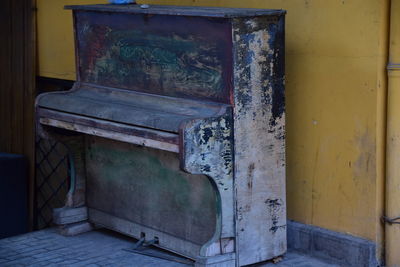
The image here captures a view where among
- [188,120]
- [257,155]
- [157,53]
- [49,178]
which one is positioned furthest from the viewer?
[49,178]

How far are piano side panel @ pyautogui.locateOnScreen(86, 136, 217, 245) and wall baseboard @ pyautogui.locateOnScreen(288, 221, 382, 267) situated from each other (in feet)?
2.09

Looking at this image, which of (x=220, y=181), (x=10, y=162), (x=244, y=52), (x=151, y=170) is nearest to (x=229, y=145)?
(x=220, y=181)

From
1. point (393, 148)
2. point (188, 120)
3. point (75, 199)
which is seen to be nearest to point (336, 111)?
point (393, 148)

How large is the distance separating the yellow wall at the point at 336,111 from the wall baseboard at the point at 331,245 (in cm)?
5

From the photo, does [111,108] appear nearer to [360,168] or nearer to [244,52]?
[244,52]

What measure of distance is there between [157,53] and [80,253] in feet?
4.91

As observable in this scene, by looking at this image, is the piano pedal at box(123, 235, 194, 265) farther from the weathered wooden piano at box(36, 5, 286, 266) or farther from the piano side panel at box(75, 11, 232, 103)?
the piano side panel at box(75, 11, 232, 103)

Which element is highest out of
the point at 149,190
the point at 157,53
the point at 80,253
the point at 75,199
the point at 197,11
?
the point at 197,11

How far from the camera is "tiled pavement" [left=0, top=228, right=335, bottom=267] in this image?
544cm

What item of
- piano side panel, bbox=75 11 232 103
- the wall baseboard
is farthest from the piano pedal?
piano side panel, bbox=75 11 232 103

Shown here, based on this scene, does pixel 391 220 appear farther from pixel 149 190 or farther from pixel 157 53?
pixel 157 53

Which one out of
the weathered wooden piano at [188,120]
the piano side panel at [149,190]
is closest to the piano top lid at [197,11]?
the weathered wooden piano at [188,120]

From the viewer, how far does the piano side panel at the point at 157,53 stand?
4.96 meters

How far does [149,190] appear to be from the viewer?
570cm
